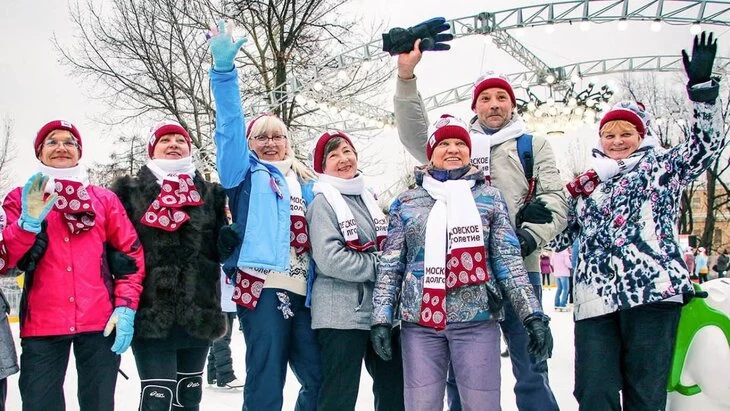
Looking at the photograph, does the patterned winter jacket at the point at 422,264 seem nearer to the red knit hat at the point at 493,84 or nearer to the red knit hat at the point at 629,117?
the red knit hat at the point at 493,84

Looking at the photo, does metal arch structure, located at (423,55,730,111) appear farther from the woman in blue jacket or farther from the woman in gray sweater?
the woman in blue jacket

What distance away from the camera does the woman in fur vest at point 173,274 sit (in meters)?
3.15

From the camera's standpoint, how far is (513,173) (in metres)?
3.26

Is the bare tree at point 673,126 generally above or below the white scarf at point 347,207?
above

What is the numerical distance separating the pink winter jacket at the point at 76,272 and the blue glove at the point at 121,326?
4 centimetres

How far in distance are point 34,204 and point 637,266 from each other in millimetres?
2796

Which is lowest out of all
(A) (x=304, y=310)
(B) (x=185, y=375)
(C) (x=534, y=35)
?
(B) (x=185, y=375)

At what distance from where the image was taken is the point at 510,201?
10.6ft

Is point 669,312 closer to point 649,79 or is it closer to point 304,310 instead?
point 304,310

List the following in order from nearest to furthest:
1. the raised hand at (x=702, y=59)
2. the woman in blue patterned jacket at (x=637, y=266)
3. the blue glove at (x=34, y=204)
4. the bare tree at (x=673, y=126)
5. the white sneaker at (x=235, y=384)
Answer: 1. the raised hand at (x=702, y=59)
2. the woman in blue patterned jacket at (x=637, y=266)
3. the blue glove at (x=34, y=204)
4. the white sneaker at (x=235, y=384)
5. the bare tree at (x=673, y=126)

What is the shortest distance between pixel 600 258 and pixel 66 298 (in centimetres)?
255

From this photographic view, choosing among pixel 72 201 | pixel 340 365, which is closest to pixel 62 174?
pixel 72 201

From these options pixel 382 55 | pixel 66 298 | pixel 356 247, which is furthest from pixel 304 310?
pixel 382 55

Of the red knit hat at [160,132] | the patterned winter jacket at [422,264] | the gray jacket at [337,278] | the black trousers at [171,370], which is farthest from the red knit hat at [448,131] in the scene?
the black trousers at [171,370]
